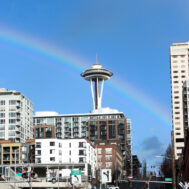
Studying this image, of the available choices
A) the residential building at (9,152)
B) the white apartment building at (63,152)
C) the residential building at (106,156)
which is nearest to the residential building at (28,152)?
the residential building at (9,152)

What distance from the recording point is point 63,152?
165m

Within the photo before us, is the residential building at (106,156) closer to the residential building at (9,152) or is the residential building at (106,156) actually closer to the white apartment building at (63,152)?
the white apartment building at (63,152)

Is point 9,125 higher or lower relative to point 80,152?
higher

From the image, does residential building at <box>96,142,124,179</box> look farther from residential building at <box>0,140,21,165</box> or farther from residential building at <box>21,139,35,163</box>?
residential building at <box>0,140,21,165</box>

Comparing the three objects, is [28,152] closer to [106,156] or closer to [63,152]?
[63,152]

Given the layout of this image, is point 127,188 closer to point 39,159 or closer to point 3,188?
point 39,159

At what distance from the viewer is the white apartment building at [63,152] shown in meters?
161

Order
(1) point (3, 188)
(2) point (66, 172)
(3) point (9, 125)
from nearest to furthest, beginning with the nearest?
1. (1) point (3, 188)
2. (2) point (66, 172)
3. (3) point (9, 125)

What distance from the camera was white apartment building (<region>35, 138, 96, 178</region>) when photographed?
161125 mm

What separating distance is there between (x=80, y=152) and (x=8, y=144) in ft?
96.3

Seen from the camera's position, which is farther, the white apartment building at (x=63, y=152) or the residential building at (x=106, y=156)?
the residential building at (x=106, y=156)

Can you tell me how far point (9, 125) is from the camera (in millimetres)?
199875

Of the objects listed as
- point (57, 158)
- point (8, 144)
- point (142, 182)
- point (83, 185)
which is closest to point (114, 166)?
point (142, 182)

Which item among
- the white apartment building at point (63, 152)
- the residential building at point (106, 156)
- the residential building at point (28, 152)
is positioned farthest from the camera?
the residential building at point (106, 156)
